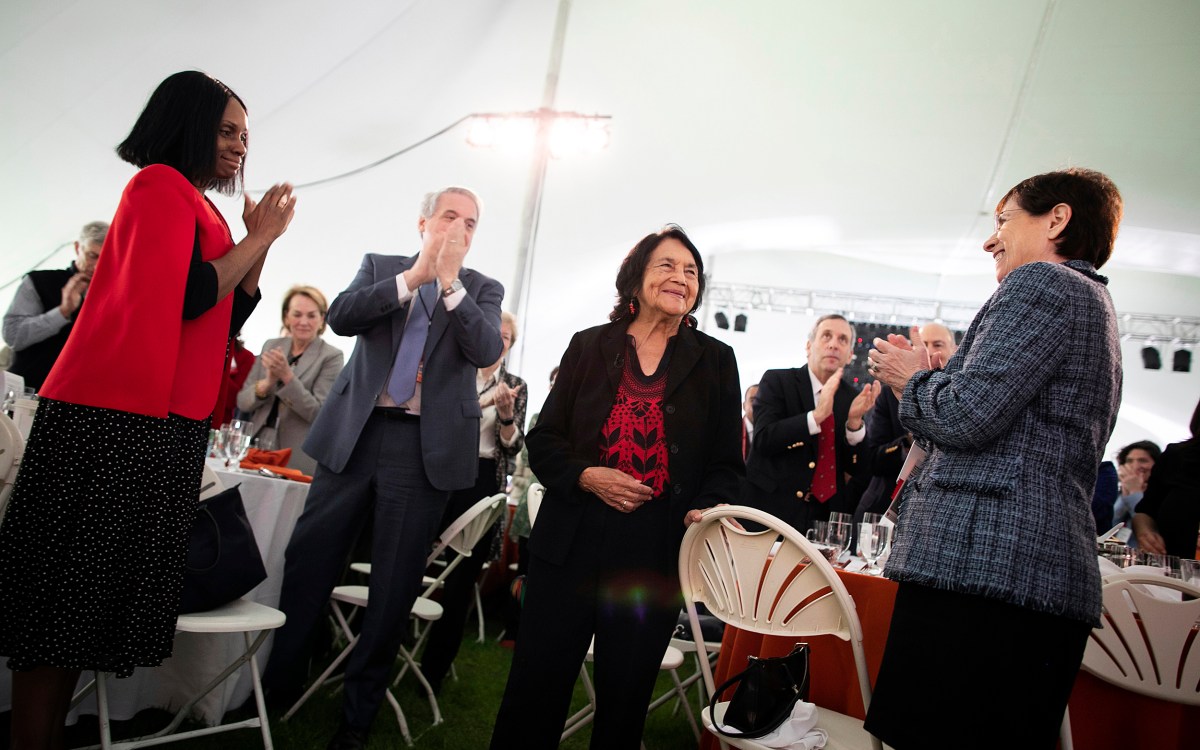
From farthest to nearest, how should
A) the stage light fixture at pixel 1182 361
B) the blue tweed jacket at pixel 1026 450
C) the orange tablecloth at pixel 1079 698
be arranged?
the stage light fixture at pixel 1182 361, the orange tablecloth at pixel 1079 698, the blue tweed jacket at pixel 1026 450

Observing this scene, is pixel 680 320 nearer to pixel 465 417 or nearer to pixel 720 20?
pixel 465 417

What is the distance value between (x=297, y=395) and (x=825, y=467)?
8.40 feet

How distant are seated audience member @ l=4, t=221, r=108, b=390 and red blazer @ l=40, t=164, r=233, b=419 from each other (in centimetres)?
239

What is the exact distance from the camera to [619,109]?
724 cm

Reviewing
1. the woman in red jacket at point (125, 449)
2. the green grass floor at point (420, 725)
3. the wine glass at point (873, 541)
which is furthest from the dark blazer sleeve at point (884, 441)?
the woman in red jacket at point (125, 449)

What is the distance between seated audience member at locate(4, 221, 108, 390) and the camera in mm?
3699

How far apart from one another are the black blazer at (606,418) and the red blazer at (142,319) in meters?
0.82

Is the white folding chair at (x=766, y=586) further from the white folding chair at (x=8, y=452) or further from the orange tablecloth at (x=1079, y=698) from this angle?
the white folding chair at (x=8, y=452)

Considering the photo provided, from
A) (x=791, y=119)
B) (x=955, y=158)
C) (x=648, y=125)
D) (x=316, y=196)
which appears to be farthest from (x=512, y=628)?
(x=955, y=158)

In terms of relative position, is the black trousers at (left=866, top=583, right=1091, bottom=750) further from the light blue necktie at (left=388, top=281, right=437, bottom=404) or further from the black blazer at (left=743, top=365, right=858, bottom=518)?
the black blazer at (left=743, top=365, right=858, bottom=518)

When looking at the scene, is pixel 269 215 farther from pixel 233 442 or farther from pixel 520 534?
pixel 520 534

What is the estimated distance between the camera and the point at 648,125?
24.5 ft

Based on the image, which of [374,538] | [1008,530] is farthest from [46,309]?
[1008,530]

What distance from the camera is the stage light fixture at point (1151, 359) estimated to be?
411 inches
